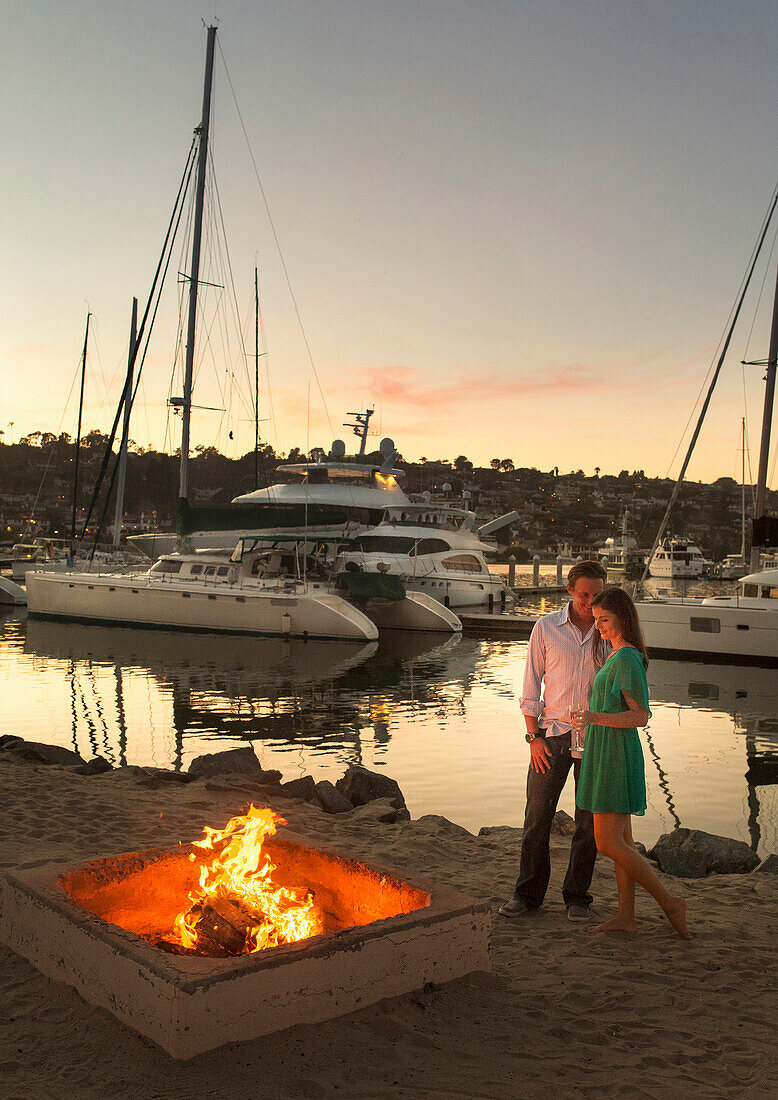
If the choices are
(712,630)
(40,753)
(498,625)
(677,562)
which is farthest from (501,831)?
(677,562)

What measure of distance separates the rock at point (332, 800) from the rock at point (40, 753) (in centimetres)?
349

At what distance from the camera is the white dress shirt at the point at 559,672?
15.9ft

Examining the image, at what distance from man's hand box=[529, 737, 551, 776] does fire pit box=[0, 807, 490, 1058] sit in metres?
0.97

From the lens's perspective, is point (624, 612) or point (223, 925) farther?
point (624, 612)

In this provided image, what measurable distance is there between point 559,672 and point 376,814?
360 cm

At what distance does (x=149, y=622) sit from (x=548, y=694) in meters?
24.5

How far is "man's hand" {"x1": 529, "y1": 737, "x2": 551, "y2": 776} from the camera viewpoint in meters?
4.86

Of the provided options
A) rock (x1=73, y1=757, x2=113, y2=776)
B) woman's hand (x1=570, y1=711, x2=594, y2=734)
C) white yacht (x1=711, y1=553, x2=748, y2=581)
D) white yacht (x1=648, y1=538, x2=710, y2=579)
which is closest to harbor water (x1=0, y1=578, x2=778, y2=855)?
rock (x1=73, y1=757, x2=113, y2=776)

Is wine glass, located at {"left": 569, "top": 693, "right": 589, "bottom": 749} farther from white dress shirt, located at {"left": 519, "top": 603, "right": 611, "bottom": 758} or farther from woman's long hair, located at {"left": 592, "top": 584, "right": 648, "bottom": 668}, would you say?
woman's long hair, located at {"left": 592, "top": 584, "right": 648, "bottom": 668}

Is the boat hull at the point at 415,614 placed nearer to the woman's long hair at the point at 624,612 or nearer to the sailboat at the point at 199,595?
the sailboat at the point at 199,595

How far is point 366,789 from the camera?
8.88 metres

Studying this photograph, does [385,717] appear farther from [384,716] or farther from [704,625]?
[704,625]

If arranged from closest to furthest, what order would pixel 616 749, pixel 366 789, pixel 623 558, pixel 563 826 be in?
pixel 616 749, pixel 563 826, pixel 366 789, pixel 623 558

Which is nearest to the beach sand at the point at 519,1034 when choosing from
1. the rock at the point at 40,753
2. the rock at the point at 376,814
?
the rock at the point at 376,814
